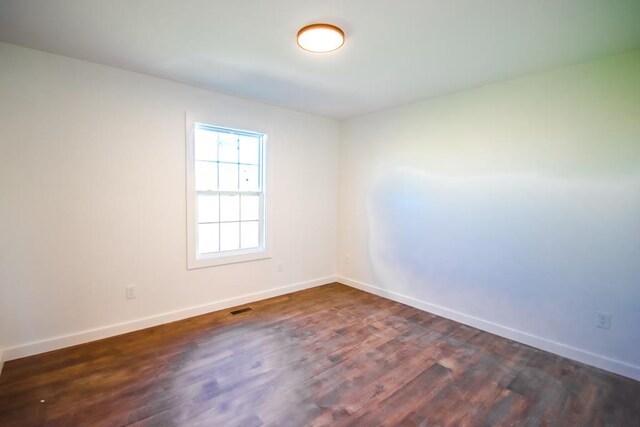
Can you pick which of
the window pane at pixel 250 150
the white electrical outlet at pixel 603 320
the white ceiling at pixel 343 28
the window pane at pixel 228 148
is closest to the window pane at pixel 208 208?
the window pane at pixel 228 148

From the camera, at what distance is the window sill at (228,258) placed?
3.24 m

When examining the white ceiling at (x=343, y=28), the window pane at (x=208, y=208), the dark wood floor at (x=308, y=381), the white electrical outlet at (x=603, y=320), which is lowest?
the dark wood floor at (x=308, y=381)

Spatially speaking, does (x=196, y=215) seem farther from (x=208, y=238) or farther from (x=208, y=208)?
(x=208, y=238)

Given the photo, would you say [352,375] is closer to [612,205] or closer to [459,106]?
[612,205]

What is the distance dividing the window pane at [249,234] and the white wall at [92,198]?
311mm

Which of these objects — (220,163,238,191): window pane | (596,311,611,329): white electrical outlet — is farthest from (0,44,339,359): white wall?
(596,311,611,329): white electrical outlet

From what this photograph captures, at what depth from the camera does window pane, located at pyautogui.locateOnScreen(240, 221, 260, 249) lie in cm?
371

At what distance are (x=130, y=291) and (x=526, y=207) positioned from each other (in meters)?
3.78

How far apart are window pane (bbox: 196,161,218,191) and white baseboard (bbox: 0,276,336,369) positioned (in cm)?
131

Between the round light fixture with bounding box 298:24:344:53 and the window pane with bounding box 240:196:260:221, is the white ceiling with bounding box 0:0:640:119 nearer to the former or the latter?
the round light fixture with bounding box 298:24:344:53

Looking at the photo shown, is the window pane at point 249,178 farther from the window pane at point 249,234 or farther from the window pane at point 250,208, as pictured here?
the window pane at point 249,234

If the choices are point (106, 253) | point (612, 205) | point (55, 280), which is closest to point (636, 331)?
point (612, 205)

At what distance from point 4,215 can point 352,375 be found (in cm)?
290

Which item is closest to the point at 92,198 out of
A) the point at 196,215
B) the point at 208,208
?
the point at 196,215
